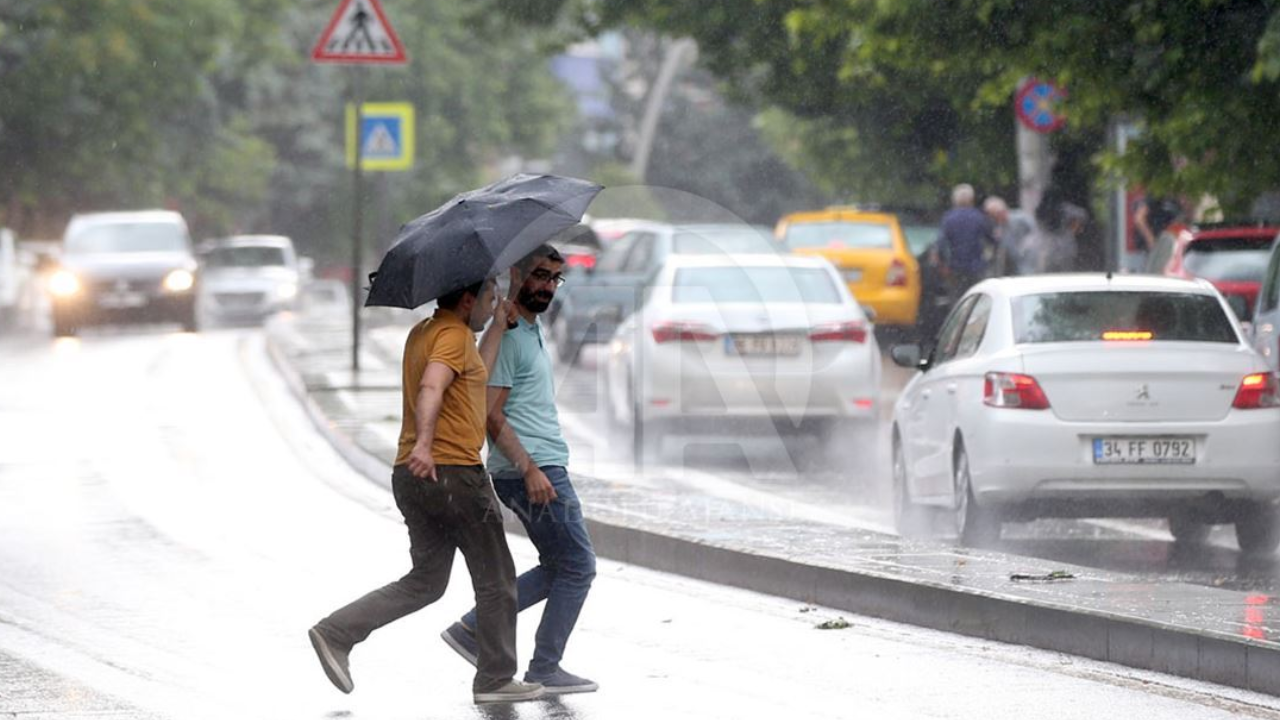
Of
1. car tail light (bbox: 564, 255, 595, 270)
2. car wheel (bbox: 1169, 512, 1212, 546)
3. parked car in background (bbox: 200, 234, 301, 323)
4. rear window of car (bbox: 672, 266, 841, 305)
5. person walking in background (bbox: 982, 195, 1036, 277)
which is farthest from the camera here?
parked car in background (bbox: 200, 234, 301, 323)

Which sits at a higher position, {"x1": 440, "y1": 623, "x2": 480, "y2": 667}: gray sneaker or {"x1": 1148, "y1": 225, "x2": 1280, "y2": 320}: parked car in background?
{"x1": 1148, "y1": 225, "x2": 1280, "y2": 320}: parked car in background

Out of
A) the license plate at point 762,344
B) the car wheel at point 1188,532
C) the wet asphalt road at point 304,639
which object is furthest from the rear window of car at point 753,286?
the car wheel at point 1188,532

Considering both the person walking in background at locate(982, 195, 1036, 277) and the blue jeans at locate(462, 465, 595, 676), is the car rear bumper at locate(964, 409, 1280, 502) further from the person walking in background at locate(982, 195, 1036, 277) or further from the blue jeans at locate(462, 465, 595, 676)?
the person walking in background at locate(982, 195, 1036, 277)

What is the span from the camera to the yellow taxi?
95.0 ft

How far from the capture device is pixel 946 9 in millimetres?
18797

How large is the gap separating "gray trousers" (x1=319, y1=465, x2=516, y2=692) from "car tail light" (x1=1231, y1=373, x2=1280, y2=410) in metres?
5.26

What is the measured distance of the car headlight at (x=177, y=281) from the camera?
3672 centimetres

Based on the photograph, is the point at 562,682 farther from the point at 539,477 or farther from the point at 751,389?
the point at 751,389

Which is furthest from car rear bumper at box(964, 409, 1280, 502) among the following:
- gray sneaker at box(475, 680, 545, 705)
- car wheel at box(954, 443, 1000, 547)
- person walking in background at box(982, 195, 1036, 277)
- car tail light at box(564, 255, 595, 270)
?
car tail light at box(564, 255, 595, 270)

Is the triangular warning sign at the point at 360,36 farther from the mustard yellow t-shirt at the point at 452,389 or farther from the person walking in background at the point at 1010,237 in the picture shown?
the mustard yellow t-shirt at the point at 452,389

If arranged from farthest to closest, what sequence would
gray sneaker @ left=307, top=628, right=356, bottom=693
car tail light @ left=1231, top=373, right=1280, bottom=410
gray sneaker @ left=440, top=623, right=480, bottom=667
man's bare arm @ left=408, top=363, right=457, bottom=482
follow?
car tail light @ left=1231, top=373, right=1280, bottom=410, gray sneaker @ left=440, top=623, right=480, bottom=667, gray sneaker @ left=307, top=628, right=356, bottom=693, man's bare arm @ left=408, top=363, right=457, bottom=482

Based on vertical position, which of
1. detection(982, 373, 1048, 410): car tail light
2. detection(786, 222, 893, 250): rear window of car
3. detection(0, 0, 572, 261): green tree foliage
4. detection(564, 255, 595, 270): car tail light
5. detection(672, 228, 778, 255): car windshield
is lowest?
detection(982, 373, 1048, 410): car tail light

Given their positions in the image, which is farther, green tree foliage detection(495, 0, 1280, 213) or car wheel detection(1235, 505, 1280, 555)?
green tree foliage detection(495, 0, 1280, 213)

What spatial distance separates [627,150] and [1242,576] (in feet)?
282
